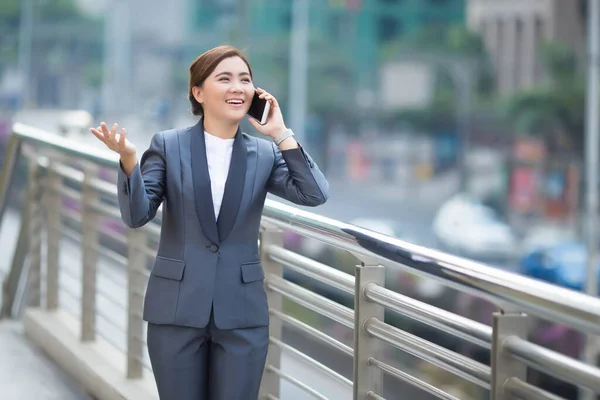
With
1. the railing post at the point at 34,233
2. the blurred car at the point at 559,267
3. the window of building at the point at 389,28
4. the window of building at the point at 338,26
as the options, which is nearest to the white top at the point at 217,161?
the railing post at the point at 34,233

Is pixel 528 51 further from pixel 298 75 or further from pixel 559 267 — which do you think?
pixel 559 267

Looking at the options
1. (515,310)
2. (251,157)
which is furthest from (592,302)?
(251,157)

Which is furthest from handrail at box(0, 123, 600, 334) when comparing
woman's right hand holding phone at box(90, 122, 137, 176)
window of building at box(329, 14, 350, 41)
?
window of building at box(329, 14, 350, 41)

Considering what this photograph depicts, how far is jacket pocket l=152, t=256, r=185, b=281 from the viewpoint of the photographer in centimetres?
199

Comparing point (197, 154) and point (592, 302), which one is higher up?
point (197, 154)

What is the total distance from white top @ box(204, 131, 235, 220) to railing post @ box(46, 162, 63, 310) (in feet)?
6.97

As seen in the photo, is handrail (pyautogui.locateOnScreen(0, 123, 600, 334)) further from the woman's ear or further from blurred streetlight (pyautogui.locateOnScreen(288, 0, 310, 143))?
blurred streetlight (pyautogui.locateOnScreen(288, 0, 310, 143))

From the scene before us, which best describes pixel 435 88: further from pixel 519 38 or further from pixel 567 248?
pixel 567 248

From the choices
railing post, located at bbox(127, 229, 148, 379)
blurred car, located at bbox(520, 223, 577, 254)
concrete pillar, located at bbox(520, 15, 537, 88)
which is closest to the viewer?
railing post, located at bbox(127, 229, 148, 379)

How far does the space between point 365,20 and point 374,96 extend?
10.6 ft

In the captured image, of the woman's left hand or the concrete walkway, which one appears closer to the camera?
the woman's left hand

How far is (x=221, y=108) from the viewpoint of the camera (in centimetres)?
202

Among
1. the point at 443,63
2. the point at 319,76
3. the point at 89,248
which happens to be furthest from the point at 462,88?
the point at 89,248

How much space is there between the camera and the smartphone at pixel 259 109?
203 centimetres
